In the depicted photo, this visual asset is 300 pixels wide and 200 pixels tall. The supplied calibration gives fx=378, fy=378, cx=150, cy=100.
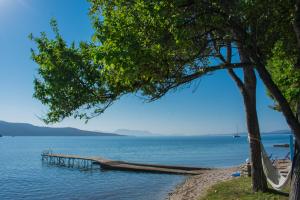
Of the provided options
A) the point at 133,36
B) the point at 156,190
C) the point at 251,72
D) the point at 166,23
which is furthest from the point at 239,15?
the point at 156,190

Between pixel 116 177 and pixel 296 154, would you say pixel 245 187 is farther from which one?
pixel 116 177

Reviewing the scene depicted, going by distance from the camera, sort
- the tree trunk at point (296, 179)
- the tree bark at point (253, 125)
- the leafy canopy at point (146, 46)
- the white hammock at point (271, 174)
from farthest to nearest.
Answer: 1. the tree bark at point (253, 125)
2. the white hammock at point (271, 174)
3. the tree trunk at point (296, 179)
4. the leafy canopy at point (146, 46)

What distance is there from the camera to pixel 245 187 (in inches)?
616

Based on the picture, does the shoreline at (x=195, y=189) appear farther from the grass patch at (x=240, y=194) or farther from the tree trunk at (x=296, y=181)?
the tree trunk at (x=296, y=181)

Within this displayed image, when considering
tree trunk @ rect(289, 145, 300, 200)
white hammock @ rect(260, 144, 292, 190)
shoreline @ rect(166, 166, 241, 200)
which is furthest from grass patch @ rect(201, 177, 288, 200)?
tree trunk @ rect(289, 145, 300, 200)

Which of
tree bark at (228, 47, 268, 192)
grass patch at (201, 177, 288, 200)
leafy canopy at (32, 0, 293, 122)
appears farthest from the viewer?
tree bark at (228, 47, 268, 192)

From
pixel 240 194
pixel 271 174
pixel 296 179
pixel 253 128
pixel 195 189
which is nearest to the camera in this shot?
pixel 296 179

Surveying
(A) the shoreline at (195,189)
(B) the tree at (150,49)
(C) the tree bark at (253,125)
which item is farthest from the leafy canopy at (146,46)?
(A) the shoreline at (195,189)

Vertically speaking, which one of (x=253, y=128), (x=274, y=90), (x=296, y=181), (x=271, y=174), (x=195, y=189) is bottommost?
(x=195, y=189)

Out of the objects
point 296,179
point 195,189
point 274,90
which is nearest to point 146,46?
point 274,90

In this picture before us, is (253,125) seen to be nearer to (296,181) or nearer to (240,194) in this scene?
(240,194)

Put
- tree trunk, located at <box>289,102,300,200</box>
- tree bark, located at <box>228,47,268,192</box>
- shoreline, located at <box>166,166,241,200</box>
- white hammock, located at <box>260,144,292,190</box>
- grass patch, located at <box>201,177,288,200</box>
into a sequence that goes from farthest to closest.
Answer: shoreline, located at <box>166,166,241,200</box> < tree bark, located at <box>228,47,268,192</box> < grass patch, located at <box>201,177,288,200</box> < white hammock, located at <box>260,144,292,190</box> < tree trunk, located at <box>289,102,300,200</box>

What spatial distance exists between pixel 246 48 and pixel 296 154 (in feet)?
9.66

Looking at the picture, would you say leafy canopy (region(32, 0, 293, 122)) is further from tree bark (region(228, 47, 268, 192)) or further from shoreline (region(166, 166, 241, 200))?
shoreline (region(166, 166, 241, 200))
